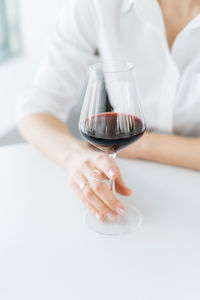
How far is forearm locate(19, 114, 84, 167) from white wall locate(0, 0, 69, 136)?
1.42m

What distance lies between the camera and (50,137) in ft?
3.35

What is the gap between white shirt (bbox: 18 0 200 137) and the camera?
1047 mm

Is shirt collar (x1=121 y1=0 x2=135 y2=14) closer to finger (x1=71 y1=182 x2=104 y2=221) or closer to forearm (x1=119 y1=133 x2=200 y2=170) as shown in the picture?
forearm (x1=119 y1=133 x2=200 y2=170)

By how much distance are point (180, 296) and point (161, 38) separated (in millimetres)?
735

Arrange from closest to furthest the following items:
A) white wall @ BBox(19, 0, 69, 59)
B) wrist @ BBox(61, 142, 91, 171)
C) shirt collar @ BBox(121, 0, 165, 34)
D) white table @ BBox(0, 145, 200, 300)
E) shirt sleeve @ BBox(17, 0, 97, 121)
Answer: white table @ BBox(0, 145, 200, 300), wrist @ BBox(61, 142, 91, 171), shirt collar @ BBox(121, 0, 165, 34), shirt sleeve @ BBox(17, 0, 97, 121), white wall @ BBox(19, 0, 69, 59)

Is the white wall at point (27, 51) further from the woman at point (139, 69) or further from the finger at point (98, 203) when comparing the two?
the finger at point (98, 203)

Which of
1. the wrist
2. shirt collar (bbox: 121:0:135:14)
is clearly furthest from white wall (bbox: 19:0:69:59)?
the wrist

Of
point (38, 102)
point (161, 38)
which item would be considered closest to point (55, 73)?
point (38, 102)

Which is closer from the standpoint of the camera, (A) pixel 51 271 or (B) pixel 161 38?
(A) pixel 51 271

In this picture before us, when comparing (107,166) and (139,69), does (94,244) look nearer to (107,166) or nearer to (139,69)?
(107,166)

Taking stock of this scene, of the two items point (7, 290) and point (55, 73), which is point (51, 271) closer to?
point (7, 290)

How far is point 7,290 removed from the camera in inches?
22.3

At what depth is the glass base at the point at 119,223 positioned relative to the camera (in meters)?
0.69

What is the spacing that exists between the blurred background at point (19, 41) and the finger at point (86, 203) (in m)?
1.81
